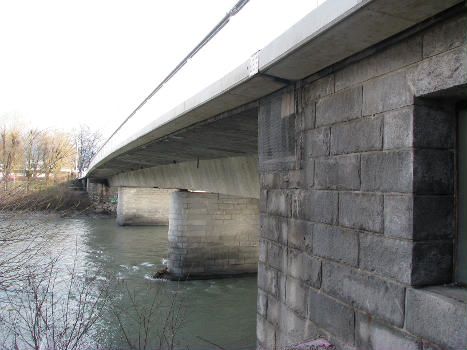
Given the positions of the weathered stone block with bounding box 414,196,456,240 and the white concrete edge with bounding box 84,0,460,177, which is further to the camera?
the white concrete edge with bounding box 84,0,460,177

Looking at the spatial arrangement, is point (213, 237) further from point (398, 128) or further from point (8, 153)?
point (398, 128)

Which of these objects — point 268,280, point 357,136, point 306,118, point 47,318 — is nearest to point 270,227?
point 268,280

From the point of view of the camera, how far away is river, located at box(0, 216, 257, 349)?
330 inches

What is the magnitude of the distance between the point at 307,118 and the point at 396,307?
1773 millimetres

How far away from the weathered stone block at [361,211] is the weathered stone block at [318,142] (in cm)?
46

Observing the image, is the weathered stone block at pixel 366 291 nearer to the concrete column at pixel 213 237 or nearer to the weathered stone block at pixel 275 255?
the weathered stone block at pixel 275 255

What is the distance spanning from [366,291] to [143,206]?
95.8 ft

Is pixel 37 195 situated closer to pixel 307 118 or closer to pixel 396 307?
pixel 307 118

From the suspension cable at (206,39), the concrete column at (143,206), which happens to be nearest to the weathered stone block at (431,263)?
the suspension cable at (206,39)

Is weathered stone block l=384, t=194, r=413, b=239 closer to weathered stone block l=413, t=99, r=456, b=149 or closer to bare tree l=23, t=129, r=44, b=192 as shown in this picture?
weathered stone block l=413, t=99, r=456, b=149

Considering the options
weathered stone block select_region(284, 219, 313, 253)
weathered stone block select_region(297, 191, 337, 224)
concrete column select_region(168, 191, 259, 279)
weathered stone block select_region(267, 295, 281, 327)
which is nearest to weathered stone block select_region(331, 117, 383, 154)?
weathered stone block select_region(297, 191, 337, 224)

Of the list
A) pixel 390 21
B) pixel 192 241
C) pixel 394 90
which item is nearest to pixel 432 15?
pixel 390 21

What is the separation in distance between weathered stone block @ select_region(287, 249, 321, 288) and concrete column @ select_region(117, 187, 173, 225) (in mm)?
27229

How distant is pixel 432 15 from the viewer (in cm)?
236
